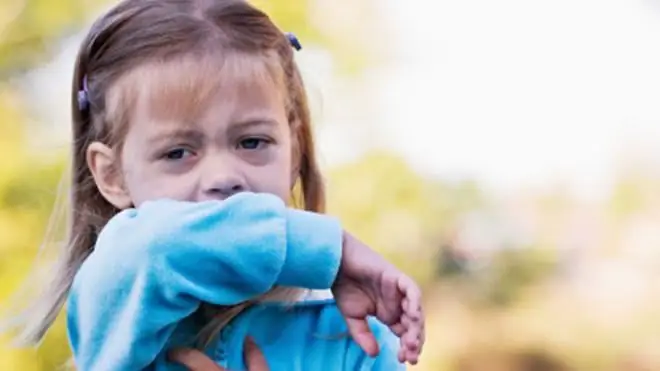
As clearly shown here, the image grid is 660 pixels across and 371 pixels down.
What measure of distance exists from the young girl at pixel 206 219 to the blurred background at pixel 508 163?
61.8 inches

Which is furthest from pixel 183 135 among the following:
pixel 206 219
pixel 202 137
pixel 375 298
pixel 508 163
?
pixel 508 163

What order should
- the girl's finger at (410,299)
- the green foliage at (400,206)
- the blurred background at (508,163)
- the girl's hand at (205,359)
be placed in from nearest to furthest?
the girl's finger at (410,299) < the girl's hand at (205,359) < the green foliage at (400,206) < the blurred background at (508,163)

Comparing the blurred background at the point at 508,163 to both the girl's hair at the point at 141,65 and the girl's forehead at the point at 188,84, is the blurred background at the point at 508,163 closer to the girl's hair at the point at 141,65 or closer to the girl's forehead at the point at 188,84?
the girl's hair at the point at 141,65

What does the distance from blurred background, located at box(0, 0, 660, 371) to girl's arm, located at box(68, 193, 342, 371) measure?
5.73ft

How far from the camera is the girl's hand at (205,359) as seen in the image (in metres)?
1.11

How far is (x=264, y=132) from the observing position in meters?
1.14

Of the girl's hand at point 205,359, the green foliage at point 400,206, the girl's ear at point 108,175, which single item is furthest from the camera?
the green foliage at point 400,206

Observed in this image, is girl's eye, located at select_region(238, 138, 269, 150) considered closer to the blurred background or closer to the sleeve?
the sleeve

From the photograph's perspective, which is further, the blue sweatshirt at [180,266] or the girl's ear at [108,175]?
the girl's ear at [108,175]

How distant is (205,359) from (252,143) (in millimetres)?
212

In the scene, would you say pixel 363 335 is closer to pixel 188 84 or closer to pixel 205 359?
pixel 205 359

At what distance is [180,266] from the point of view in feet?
3.34

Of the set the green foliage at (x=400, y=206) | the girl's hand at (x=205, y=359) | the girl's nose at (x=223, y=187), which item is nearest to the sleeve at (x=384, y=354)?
the girl's hand at (x=205, y=359)

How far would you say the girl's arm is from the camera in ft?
3.34
